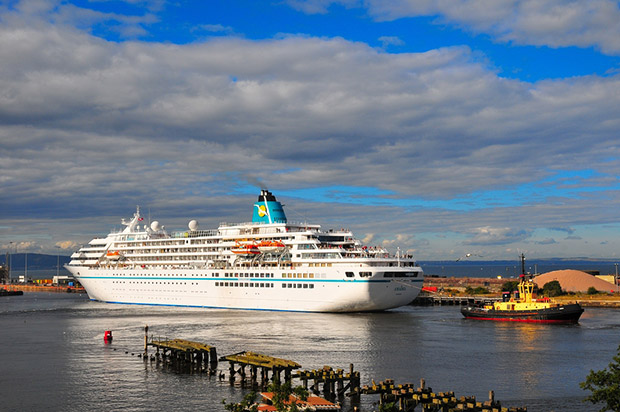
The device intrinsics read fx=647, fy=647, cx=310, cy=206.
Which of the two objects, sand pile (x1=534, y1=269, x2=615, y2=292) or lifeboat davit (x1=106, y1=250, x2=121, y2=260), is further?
sand pile (x1=534, y1=269, x2=615, y2=292)

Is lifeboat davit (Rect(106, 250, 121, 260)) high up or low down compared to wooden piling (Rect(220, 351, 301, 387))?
up

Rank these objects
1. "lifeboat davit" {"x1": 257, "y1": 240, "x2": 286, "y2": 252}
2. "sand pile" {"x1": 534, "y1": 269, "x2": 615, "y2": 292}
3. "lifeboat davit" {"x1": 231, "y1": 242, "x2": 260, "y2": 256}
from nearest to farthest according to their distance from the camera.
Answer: "lifeboat davit" {"x1": 257, "y1": 240, "x2": 286, "y2": 252}, "lifeboat davit" {"x1": 231, "y1": 242, "x2": 260, "y2": 256}, "sand pile" {"x1": 534, "y1": 269, "x2": 615, "y2": 292}

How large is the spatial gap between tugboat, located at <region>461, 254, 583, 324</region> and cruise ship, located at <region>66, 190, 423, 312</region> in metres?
8.56

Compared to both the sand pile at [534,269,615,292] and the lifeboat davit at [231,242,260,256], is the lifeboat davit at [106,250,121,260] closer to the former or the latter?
the lifeboat davit at [231,242,260,256]

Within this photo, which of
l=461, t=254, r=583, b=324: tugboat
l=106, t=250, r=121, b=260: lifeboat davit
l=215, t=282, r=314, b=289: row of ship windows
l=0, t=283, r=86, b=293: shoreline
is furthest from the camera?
l=0, t=283, r=86, b=293: shoreline

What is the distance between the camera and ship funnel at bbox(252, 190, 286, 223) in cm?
8638

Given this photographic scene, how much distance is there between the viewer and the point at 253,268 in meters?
81.7

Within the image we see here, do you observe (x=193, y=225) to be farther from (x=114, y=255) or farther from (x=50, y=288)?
(x=50, y=288)

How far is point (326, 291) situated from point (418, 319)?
435 inches

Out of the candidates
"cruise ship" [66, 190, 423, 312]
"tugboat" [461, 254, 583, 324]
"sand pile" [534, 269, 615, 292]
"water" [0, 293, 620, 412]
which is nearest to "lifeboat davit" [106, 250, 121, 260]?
"cruise ship" [66, 190, 423, 312]

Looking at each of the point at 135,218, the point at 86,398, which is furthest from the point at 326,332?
the point at 135,218

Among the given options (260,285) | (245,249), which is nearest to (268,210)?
(245,249)

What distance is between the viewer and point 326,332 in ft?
196

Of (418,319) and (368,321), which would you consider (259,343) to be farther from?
(418,319)
